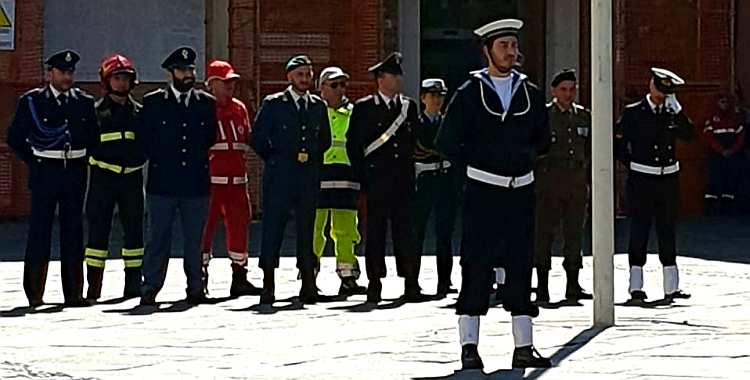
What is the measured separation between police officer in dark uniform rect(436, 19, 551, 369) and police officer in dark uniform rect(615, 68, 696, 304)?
424 centimetres

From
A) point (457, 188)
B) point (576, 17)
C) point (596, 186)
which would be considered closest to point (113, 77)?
point (457, 188)

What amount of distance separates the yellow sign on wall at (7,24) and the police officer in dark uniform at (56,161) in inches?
398

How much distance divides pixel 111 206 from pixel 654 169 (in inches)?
185

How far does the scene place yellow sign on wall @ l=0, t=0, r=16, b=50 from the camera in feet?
80.8

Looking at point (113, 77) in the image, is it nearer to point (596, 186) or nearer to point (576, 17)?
point (596, 186)

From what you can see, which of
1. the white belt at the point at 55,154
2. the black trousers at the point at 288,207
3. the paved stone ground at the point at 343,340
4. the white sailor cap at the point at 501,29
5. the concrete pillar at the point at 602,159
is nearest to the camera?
the white sailor cap at the point at 501,29

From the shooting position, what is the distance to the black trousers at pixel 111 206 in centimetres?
1500

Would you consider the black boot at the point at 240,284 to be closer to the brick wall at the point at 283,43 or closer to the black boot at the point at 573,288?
the black boot at the point at 573,288

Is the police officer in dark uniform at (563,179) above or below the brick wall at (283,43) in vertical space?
below

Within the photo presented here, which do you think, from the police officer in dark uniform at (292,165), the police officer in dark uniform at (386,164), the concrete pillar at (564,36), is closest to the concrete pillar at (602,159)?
the police officer in dark uniform at (386,164)

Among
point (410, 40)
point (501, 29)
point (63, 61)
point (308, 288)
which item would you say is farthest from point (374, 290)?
point (410, 40)

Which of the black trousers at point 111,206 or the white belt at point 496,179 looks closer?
the white belt at point 496,179

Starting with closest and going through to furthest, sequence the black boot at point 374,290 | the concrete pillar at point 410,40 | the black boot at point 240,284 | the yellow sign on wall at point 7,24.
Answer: the black boot at point 374,290 < the black boot at point 240,284 < the yellow sign on wall at point 7,24 < the concrete pillar at point 410,40

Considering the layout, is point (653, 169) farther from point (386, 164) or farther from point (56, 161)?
point (56, 161)
